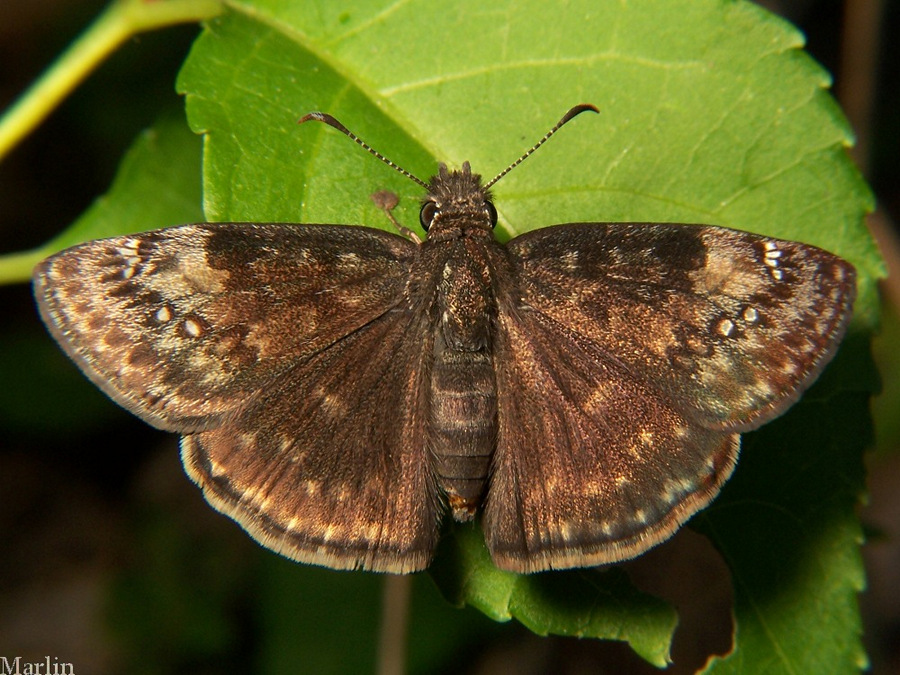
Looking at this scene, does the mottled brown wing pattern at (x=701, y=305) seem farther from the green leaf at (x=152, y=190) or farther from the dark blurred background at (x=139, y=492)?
the dark blurred background at (x=139, y=492)

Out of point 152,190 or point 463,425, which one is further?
point 152,190

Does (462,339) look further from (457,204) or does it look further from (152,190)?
(152,190)

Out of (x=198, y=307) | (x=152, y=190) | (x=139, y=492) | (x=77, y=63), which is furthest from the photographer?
(x=139, y=492)

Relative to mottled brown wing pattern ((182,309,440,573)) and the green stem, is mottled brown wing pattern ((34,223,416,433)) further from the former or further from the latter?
the green stem

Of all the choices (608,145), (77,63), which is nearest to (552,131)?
(608,145)

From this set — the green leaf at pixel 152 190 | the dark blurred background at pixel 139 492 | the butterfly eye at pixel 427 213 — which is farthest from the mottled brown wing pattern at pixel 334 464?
the dark blurred background at pixel 139 492

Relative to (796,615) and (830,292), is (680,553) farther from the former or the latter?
(830,292)

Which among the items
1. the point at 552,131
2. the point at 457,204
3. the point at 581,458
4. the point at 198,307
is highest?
the point at 552,131

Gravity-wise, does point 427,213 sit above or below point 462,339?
above

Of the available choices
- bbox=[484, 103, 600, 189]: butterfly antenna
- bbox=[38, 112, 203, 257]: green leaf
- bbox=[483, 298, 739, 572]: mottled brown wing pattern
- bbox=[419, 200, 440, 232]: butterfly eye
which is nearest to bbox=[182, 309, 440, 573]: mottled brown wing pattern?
bbox=[483, 298, 739, 572]: mottled brown wing pattern
